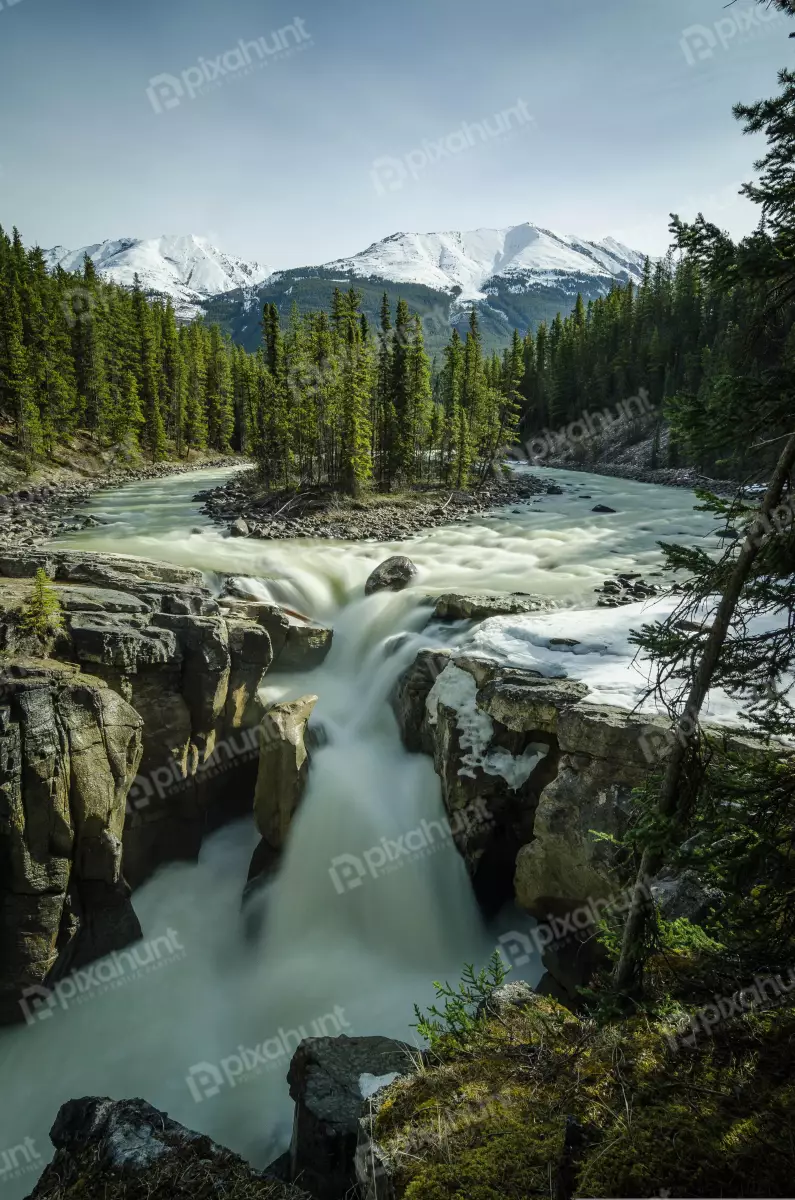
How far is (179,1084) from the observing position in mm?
8484

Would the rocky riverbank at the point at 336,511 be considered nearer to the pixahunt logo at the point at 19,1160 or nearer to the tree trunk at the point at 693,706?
the pixahunt logo at the point at 19,1160

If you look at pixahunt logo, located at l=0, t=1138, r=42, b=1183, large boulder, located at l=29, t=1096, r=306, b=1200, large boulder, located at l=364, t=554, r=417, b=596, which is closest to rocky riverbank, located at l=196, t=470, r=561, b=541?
large boulder, located at l=364, t=554, r=417, b=596

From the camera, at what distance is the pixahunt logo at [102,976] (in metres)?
9.10

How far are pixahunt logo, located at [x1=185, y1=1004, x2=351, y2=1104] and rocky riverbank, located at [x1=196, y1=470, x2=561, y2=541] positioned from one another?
20.6 meters

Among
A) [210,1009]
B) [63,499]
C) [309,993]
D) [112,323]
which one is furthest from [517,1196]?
[112,323]

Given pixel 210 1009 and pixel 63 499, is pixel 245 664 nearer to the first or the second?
pixel 210 1009

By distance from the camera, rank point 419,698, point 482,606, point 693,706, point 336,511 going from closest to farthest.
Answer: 1. point 693,706
2. point 419,698
3. point 482,606
4. point 336,511

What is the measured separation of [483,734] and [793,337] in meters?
7.78

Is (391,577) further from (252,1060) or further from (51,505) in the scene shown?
(51,505)

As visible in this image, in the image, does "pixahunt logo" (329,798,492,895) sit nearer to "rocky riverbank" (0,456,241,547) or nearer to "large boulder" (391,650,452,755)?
"large boulder" (391,650,452,755)

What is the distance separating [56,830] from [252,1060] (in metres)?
4.47

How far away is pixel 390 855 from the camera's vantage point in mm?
11023

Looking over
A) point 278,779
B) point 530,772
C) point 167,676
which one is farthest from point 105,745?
point 530,772

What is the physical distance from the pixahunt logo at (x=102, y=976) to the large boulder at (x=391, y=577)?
38.5ft
